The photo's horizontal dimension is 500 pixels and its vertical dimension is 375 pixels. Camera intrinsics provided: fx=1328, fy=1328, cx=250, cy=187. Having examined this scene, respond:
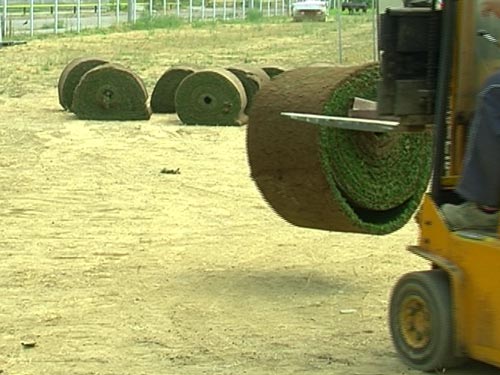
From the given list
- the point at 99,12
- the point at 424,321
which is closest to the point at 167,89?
A: the point at 424,321

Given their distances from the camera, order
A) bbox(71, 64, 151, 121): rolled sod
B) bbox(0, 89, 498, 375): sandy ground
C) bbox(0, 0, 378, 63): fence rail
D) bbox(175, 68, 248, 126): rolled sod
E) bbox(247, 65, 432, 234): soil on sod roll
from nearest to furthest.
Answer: bbox(0, 89, 498, 375): sandy ground
bbox(247, 65, 432, 234): soil on sod roll
bbox(175, 68, 248, 126): rolled sod
bbox(71, 64, 151, 121): rolled sod
bbox(0, 0, 378, 63): fence rail

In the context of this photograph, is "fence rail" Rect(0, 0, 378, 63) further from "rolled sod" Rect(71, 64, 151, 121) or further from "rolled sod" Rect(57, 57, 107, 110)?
"rolled sod" Rect(71, 64, 151, 121)

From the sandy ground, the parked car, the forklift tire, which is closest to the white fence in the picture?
the parked car

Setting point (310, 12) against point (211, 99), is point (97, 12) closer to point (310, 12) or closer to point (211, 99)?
point (310, 12)

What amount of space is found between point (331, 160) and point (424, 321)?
2089mm

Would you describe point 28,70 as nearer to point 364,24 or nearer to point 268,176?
point 268,176

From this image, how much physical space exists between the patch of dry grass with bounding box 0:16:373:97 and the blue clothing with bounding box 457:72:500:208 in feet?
60.8

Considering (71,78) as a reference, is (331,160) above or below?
above

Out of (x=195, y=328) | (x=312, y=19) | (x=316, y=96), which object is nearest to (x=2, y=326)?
(x=195, y=328)

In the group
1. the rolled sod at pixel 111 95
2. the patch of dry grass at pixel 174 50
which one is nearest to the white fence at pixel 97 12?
the patch of dry grass at pixel 174 50

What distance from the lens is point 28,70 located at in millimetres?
29844

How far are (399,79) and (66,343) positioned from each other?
240cm

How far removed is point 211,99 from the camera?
19.3m

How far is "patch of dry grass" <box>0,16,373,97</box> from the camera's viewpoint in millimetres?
29245
